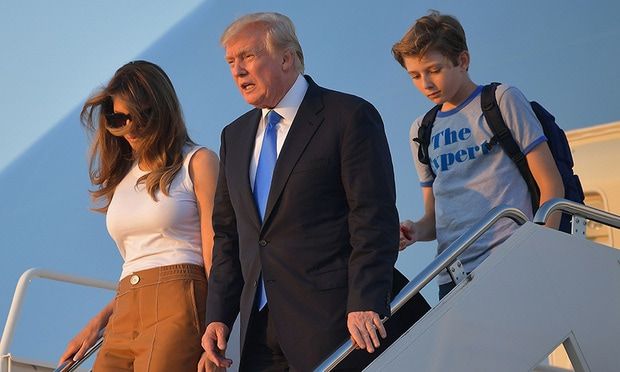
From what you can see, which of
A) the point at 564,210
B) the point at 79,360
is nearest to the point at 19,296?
the point at 79,360

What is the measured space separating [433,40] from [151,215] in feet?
3.84

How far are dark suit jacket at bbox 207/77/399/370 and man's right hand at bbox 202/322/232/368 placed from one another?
0.11 ft

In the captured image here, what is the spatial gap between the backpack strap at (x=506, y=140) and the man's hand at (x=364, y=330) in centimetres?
112

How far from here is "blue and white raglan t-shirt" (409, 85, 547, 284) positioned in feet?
13.4

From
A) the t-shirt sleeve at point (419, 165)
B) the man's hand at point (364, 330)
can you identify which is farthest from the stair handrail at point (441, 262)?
the t-shirt sleeve at point (419, 165)

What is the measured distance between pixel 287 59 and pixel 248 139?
271 millimetres

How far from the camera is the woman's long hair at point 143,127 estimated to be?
Result: 3932 millimetres

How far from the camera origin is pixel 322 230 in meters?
3.37

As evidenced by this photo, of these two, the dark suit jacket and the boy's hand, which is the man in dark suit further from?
the boy's hand

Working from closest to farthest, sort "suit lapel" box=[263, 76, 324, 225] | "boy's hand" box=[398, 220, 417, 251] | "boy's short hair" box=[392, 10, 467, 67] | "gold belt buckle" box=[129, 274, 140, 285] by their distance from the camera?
"suit lapel" box=[263, 76, 324, 225], "gold belt buckle" box=[129, 274, 140, 285], "boy's short hair" box=[392, 10, 467, 67], "boy's hand" box=[398, 220, 417, 251]

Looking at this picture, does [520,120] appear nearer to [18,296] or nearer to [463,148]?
[463,148]

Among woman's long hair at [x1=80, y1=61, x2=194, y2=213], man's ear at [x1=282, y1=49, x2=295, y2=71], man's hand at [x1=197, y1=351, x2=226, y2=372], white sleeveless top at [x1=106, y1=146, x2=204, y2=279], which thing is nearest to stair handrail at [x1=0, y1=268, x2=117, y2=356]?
woman's long hair at [x1=80, y1=61, x2=194, y2=213]

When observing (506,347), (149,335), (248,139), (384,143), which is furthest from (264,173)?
(506,347)

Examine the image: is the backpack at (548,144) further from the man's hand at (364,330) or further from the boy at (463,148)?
the man's hand at (364,330)
